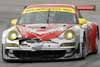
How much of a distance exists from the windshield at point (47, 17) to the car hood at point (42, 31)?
620 mm

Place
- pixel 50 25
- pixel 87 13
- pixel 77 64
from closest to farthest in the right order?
pixel 77 64, pixel 50 25, pixel 87 13

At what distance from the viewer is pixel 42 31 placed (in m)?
13.1

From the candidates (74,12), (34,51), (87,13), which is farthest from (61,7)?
(87,13)

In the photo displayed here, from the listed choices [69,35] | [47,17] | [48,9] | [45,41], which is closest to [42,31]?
[45,41]

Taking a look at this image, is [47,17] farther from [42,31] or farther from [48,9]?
[42,31]

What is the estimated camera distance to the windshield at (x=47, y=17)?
46.6ft

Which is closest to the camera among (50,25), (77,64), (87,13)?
(77,64)

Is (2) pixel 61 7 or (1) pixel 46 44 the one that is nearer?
Answer: (1) pixel 46 44

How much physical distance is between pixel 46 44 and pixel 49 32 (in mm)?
367

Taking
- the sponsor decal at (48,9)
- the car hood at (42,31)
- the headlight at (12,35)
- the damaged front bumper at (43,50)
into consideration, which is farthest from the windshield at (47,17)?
the damaged front bumper at (43,50)

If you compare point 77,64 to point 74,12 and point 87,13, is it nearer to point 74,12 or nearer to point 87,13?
point 74,12

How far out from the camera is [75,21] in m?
14.3

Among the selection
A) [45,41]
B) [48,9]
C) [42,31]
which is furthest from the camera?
[48,9]

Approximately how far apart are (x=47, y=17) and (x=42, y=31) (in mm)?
1273
